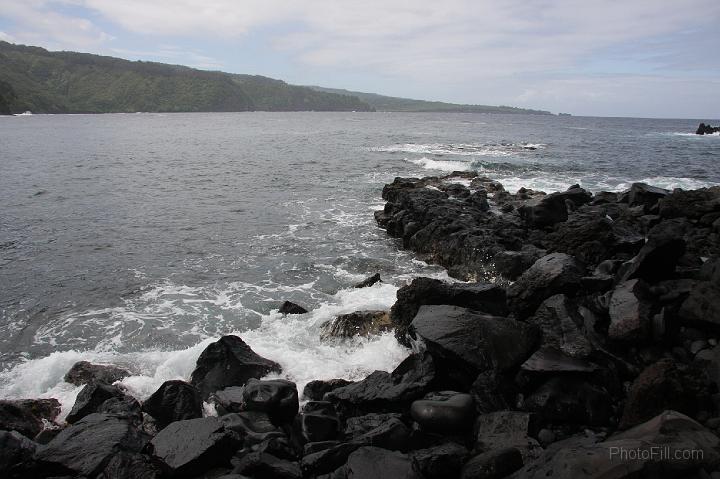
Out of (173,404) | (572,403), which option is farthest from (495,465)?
(173,404)

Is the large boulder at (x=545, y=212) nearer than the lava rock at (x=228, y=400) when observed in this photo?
No

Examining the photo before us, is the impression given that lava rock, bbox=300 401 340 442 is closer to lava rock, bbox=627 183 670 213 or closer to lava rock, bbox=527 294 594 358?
lava rock, bbox=527 294 594 358

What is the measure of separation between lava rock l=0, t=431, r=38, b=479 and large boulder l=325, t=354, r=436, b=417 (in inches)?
179

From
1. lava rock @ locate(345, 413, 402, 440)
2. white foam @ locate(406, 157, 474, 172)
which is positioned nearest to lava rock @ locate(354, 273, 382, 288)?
lava rock @ locate(345, 413, 402, 440)

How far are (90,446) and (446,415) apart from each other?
5376mm

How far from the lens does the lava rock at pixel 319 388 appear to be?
28.3ft

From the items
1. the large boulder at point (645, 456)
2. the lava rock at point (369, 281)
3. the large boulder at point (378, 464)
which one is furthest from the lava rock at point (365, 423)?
the lava rock at point (369, 281)

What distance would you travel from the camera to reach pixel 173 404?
319 inches

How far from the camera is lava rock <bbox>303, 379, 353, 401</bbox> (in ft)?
28.3

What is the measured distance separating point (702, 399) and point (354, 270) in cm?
1184

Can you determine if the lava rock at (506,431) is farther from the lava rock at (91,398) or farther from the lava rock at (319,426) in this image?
the lava rock at (91,398)

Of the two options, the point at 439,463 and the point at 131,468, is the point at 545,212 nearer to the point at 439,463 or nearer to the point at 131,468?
the point at 439,463

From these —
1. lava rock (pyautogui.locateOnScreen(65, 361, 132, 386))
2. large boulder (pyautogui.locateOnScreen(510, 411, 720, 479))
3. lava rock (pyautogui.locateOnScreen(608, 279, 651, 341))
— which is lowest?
lava rock (pyautogui.locateOnScreen(65, 361, 132, 386))

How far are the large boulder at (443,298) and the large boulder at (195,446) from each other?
4.91 m
